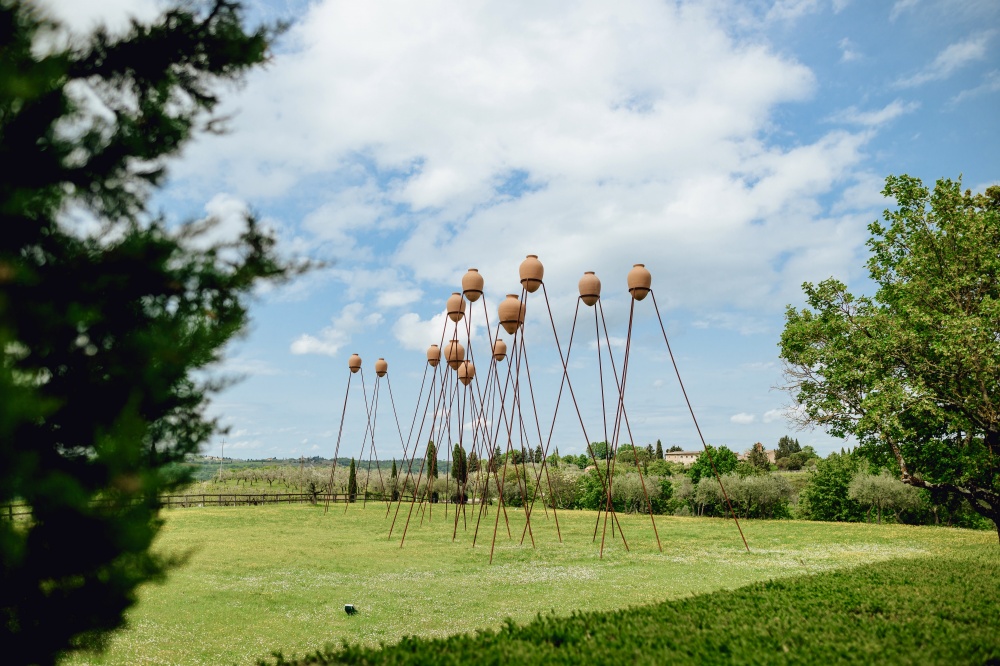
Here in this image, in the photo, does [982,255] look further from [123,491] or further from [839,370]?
[123,491]

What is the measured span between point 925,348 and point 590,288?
9.18m

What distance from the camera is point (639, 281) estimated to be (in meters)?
14.4

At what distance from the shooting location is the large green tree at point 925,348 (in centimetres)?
1442

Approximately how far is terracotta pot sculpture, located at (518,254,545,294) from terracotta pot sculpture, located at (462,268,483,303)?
4.46ft

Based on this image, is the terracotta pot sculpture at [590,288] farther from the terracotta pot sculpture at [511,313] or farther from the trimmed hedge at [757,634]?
the trimmed hedge at [757,634]

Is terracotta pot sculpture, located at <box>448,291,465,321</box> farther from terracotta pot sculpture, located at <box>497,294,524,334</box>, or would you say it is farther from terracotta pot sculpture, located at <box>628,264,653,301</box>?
terracotta pot sculpture, located at <box>628,264,653,301</box>

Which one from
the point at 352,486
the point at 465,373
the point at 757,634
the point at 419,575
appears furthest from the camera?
the point at 352,486

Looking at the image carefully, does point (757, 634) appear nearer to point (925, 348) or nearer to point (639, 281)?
point (639, 281)

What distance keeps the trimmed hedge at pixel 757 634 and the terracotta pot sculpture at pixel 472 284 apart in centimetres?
944

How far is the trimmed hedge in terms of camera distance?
5047 millimetres

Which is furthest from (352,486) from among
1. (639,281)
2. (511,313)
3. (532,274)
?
(639,281)

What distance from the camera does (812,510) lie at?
128 feet

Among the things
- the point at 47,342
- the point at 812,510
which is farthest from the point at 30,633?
the point at 812,510

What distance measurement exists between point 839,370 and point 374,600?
1454 cm
